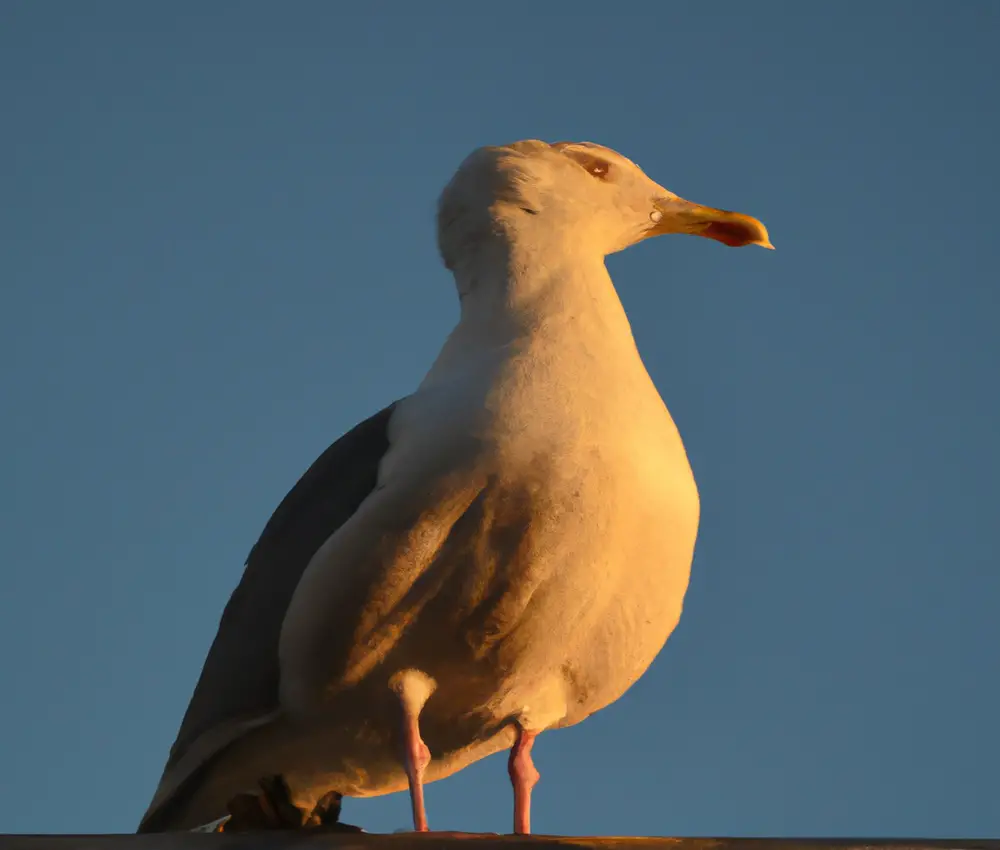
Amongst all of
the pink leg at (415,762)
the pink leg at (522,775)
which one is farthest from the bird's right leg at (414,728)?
the pink leg at (522,775)

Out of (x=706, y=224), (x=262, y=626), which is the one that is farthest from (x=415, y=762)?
(x=706, y=224)

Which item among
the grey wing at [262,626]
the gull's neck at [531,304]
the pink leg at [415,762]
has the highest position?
the gull's neck at [531,304]

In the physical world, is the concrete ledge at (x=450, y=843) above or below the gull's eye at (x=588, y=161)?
below

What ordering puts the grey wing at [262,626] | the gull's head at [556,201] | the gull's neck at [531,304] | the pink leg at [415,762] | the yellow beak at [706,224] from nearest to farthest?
1. the pink leg at [415,762]
2. the grey wing at [262,626]
3. the gull's neck at [531,304]
4. the gull's head at [556,201]
5. the yellow beak at [706,224]

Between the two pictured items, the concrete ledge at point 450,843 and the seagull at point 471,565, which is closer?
the concrete ledge at point 450,843

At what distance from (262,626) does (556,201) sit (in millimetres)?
1828

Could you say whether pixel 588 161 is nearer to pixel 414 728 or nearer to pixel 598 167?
pixel 598 167

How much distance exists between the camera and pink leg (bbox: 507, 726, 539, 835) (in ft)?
16.7

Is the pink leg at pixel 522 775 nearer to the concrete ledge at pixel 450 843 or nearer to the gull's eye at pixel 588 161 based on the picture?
the concrete ledge at pixel 450 843

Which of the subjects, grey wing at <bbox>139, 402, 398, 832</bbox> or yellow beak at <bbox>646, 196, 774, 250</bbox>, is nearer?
grey wing at <bbox>139, 402, 398, 832</bbox>

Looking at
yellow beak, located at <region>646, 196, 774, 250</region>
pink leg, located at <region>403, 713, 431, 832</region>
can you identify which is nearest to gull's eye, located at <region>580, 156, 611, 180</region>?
yellow beak, located at <region>646, 196, 774, 250</region>

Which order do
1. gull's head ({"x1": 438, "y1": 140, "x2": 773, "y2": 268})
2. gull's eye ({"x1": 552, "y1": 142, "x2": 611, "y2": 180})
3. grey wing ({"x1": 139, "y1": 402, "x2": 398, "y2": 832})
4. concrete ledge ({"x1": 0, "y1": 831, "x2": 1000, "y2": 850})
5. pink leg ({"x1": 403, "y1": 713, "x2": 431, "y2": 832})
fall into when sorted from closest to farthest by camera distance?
concrete ledge ({"x1": 0, "y1": 831, "x2": 1000, "y2": 850}) → pink leg ({"x1": 403, "y1": 713, "x2": 431, "y2": 832}) → grey wing ({"x1": 139, "y1": 402, "x2": 398, "y2": 832}) → gull's head ({"x1": 438, "y1": 140, "x2": 773, "y2": 268}) → gull's eye ({"x1": 552, "y1": 142, "x2": 611, "y2": 180})

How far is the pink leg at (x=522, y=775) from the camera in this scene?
16.7ft

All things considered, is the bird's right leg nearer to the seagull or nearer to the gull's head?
the seagull
